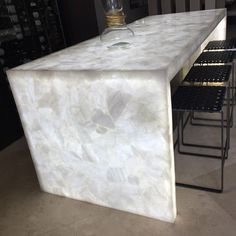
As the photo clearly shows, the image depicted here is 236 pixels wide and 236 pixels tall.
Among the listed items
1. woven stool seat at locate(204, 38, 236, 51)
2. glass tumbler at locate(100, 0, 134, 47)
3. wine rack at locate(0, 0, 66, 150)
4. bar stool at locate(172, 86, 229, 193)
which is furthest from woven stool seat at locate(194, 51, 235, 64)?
wine rack at locate(0, 0, 66, 150)

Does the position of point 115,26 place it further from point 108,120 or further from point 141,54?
point 108,120

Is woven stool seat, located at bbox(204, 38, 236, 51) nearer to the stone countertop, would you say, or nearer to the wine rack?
the stone countertop

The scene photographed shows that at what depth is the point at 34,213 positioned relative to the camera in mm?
1673

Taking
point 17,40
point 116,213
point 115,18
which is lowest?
point 116,213

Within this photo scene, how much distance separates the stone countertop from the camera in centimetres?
125

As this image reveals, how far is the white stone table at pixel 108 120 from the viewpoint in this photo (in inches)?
48.3

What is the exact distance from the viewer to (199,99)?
4.90ft

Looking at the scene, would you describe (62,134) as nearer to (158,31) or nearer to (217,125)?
(158,31)

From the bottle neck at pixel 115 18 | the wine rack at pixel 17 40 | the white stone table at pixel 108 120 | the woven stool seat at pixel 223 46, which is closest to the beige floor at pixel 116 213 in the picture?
the white stone table at pixel 108 120

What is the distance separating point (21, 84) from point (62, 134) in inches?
13.1

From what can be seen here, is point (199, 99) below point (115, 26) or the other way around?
below

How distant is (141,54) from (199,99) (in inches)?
15.3

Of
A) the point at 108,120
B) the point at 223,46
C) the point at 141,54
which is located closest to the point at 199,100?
the point at 141,54

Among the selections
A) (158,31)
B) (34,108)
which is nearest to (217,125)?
(158,31)
